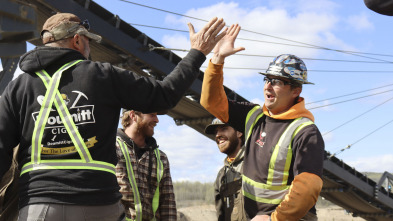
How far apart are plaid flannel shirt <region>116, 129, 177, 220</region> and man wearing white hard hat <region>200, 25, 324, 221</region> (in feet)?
4.42

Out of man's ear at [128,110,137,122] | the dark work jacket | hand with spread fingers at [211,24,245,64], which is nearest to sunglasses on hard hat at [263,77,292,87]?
hand with spread fingers at [211,24,245,64]

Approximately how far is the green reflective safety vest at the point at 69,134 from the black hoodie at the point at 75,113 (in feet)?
0.08

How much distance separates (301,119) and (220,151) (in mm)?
2248

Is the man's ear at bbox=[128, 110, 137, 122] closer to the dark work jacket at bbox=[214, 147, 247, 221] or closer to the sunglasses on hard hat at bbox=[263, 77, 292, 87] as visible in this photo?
the dark work jacket at bbox=[214, 147, 247, 221]

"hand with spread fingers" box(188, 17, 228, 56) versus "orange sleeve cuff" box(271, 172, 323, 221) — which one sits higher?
"hand with spread fingers" box(188, 17, 228, 56)

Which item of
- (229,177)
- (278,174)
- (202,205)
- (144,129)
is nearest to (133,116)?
(144,129)

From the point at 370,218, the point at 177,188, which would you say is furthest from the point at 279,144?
the point at 177,188

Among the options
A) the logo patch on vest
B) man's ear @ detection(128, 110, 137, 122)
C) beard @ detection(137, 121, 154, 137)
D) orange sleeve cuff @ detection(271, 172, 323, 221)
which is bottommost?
beard @ detection(137, 121, 154, 137)

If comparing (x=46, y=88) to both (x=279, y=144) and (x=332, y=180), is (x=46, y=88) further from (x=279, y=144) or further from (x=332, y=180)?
(x=332, y=180)

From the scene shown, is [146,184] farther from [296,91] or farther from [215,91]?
[296,91]

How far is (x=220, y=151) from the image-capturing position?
20.8ft

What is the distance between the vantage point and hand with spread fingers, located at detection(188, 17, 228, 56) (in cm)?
367

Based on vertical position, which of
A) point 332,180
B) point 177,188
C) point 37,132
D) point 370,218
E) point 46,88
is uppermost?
point 46,88

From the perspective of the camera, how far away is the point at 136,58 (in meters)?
11.2
